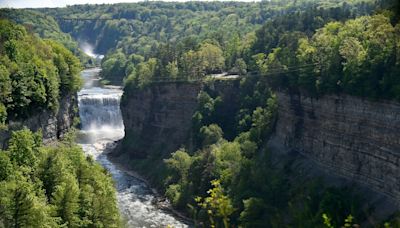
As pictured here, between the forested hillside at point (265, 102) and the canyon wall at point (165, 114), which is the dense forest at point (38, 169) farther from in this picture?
the canyon wall at point (165, 114)

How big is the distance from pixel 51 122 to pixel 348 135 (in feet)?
77.1

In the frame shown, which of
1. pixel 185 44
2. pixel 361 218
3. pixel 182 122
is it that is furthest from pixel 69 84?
pixel 185 44

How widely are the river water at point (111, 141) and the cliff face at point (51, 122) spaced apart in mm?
10592

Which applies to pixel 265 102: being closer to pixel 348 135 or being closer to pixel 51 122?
pixel 348 135

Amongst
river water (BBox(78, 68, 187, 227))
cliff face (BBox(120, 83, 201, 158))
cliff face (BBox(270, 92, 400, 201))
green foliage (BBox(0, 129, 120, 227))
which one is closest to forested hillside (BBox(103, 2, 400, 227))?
cliff face (BBox(120, 83, 201, 158))

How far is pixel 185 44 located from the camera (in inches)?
3878

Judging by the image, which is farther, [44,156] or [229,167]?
[229,167]

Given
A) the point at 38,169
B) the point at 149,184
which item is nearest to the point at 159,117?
the point at 149,184

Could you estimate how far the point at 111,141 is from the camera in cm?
9738

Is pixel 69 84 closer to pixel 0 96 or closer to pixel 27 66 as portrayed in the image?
pixel 27 66

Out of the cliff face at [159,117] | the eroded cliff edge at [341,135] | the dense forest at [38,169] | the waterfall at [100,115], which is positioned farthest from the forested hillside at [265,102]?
the waterfall at [100,115]

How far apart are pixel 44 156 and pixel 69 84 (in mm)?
17376

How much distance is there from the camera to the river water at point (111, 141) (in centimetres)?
6003

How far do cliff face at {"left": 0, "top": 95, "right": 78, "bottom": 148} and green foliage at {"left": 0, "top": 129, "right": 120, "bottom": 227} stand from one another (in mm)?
1664
